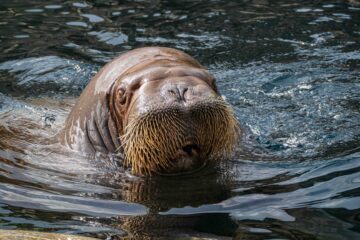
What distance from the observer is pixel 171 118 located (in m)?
5.81

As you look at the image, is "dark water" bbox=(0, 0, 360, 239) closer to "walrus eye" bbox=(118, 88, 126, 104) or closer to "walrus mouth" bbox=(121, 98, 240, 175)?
"walrus mouth" bbox=(121, 98, 240, 175)

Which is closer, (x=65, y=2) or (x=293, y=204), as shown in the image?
(x=293, y=204)

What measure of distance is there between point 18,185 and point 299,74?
170 inches

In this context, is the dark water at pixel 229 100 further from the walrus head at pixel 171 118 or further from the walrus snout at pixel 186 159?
the walrus head at pixel 171 118

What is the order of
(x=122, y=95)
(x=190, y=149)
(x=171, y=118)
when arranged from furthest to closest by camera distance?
1. (x=122, y=95)
2. (x=190, y=149)
3. (x=171, y=118)

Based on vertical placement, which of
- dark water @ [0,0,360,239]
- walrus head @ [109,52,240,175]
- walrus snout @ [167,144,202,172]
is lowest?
dark water @ [0,0,360,239]

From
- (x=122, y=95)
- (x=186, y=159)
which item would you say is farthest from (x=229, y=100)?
(x=186, y=159)

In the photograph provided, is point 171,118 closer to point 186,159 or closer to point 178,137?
point 178,137

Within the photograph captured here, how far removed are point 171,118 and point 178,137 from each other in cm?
17

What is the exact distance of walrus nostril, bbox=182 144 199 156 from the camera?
609 centimetres

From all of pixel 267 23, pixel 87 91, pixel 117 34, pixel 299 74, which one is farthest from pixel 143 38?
pixel 87 91

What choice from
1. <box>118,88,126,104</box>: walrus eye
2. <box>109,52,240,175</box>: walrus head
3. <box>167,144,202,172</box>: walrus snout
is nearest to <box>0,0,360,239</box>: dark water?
<box>167,144,202,172</box>: walrus snout

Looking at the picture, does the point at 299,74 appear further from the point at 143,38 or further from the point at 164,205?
Result: the point at 164,205

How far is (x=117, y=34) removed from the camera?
11.5 meters
